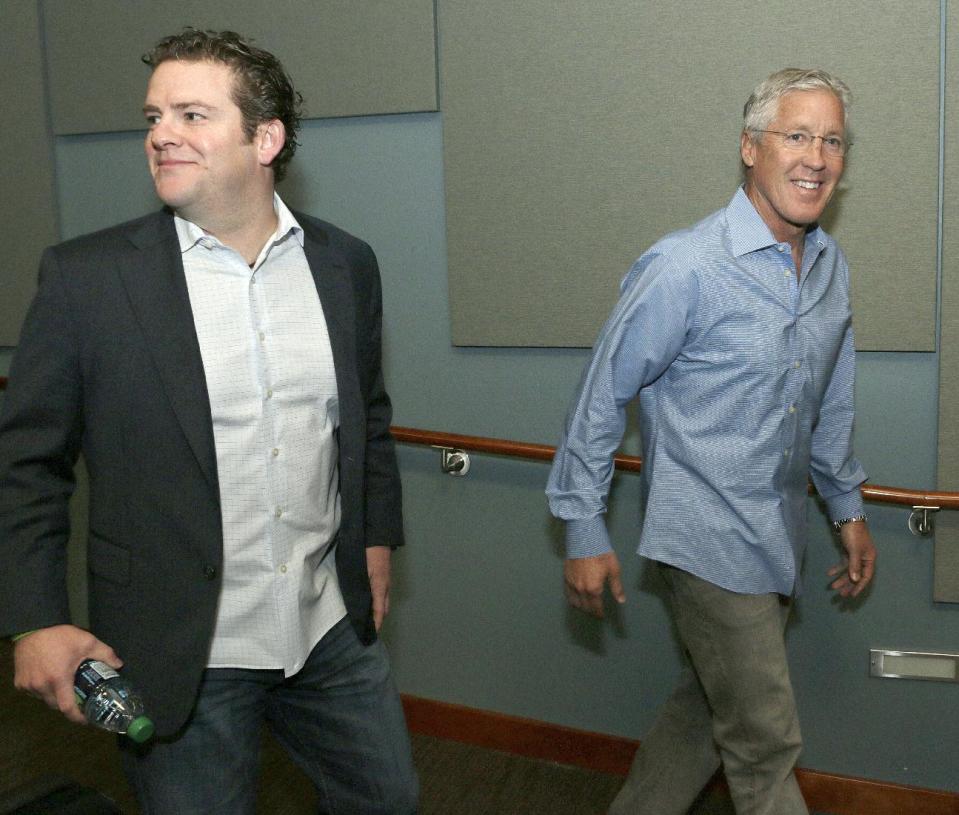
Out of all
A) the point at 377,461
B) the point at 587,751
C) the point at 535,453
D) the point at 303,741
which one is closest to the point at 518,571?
the point at 535,453

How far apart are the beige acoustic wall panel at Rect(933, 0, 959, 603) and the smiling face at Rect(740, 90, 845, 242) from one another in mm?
460

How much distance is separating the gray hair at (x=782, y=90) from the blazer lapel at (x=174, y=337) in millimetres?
1183

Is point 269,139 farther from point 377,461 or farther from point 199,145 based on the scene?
point 377,461

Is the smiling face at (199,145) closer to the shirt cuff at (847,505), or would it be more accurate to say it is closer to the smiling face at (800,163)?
the smiling face at (800,163)

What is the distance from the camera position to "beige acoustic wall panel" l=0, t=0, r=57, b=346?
3352 mm

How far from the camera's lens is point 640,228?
8.69ft

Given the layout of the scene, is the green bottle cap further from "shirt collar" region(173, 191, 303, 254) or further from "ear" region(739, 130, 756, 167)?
"ear" region(739, 130, 756, 167)

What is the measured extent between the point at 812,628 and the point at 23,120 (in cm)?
294

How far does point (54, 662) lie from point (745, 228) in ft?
4.81

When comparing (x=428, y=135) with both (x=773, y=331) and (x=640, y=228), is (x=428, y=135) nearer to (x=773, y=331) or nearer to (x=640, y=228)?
(x=640, y=228)

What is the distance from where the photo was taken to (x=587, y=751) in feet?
9.70

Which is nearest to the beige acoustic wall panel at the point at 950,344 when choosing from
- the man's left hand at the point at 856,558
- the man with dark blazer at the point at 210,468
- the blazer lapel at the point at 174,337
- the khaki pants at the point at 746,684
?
the man's left hand at the point at 856,558

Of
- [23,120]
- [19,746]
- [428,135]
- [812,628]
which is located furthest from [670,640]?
[23,120]

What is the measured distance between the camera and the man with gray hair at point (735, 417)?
199 cm
